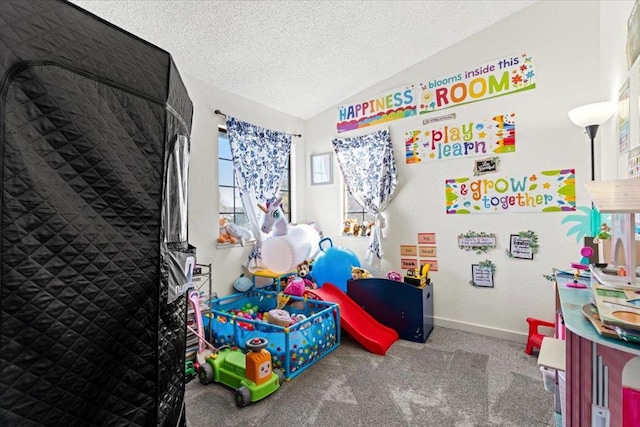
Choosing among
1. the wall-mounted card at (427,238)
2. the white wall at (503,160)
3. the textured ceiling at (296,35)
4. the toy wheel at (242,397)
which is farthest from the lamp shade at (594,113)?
the toy wheel at (242,397)

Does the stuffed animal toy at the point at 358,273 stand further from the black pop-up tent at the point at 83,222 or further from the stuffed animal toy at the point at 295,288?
the black pop-up tent at the point at 83,222

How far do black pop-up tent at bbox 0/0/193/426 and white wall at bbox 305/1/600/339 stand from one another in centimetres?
273

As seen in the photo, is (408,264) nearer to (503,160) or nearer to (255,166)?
(503,160)

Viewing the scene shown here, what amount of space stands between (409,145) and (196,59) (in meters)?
2.15

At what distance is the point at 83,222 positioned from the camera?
0.77 meters

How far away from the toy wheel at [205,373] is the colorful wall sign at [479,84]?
297 centimetres

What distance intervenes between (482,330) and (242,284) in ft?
7.65

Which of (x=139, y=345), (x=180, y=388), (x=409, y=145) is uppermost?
(x=409, y=145)

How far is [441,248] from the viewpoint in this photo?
10.3 ft

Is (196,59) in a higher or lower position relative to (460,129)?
higher

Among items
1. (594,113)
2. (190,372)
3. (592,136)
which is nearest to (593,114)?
(594,113)

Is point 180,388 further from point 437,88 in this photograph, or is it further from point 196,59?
point 437,88

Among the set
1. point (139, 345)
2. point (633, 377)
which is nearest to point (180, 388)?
point (139, 345)

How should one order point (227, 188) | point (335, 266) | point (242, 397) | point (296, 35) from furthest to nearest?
point (335, 266), point (227, 188), point (296, 35), point (242, 397)
